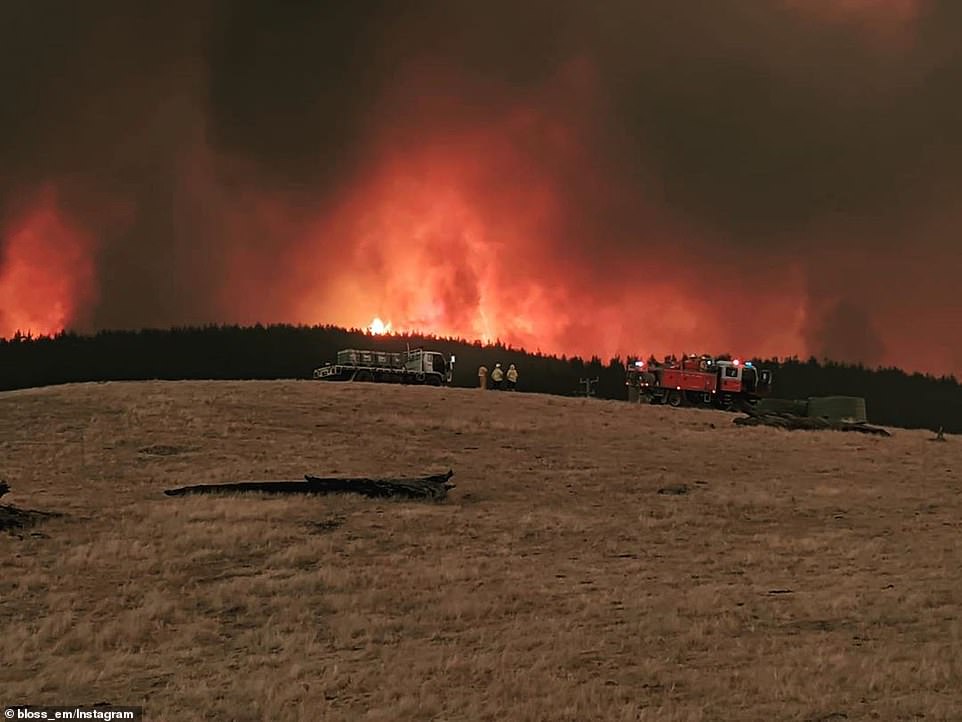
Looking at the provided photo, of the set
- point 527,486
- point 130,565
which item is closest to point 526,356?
point 527,486

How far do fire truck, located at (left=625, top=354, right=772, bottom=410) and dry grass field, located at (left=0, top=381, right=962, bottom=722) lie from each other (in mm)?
17053

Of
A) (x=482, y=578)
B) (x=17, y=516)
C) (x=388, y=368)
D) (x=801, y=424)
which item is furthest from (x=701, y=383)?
(x=17, y=516)

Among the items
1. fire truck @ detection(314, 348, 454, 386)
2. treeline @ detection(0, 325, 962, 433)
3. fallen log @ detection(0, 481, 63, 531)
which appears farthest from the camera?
treeline @ detection(0, 325, 962, 433)

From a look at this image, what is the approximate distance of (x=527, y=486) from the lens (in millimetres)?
35219

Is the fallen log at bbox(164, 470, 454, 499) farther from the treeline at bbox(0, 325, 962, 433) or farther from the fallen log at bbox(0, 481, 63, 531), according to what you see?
the treeline at bbox(0, 325, 962, 433)

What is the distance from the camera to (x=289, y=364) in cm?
17175

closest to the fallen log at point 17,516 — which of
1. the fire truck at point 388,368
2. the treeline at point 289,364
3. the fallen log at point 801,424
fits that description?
the fallen log at point 801,424

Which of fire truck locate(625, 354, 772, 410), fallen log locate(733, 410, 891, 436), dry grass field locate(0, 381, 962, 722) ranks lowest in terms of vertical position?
dry grass field locate(0, 381, 962, 722)

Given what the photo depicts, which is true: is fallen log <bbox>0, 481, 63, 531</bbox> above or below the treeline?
below

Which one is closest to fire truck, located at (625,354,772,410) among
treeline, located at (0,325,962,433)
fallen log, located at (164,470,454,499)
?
fallen log, located at (164,470,454,499)

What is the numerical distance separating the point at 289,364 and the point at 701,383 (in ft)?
386

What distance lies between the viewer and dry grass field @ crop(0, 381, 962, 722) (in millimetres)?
14617

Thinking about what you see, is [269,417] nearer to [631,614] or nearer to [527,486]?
[527,486]

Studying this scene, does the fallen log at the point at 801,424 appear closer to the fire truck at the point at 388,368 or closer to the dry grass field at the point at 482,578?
the dry grass field at the point at 482,578
